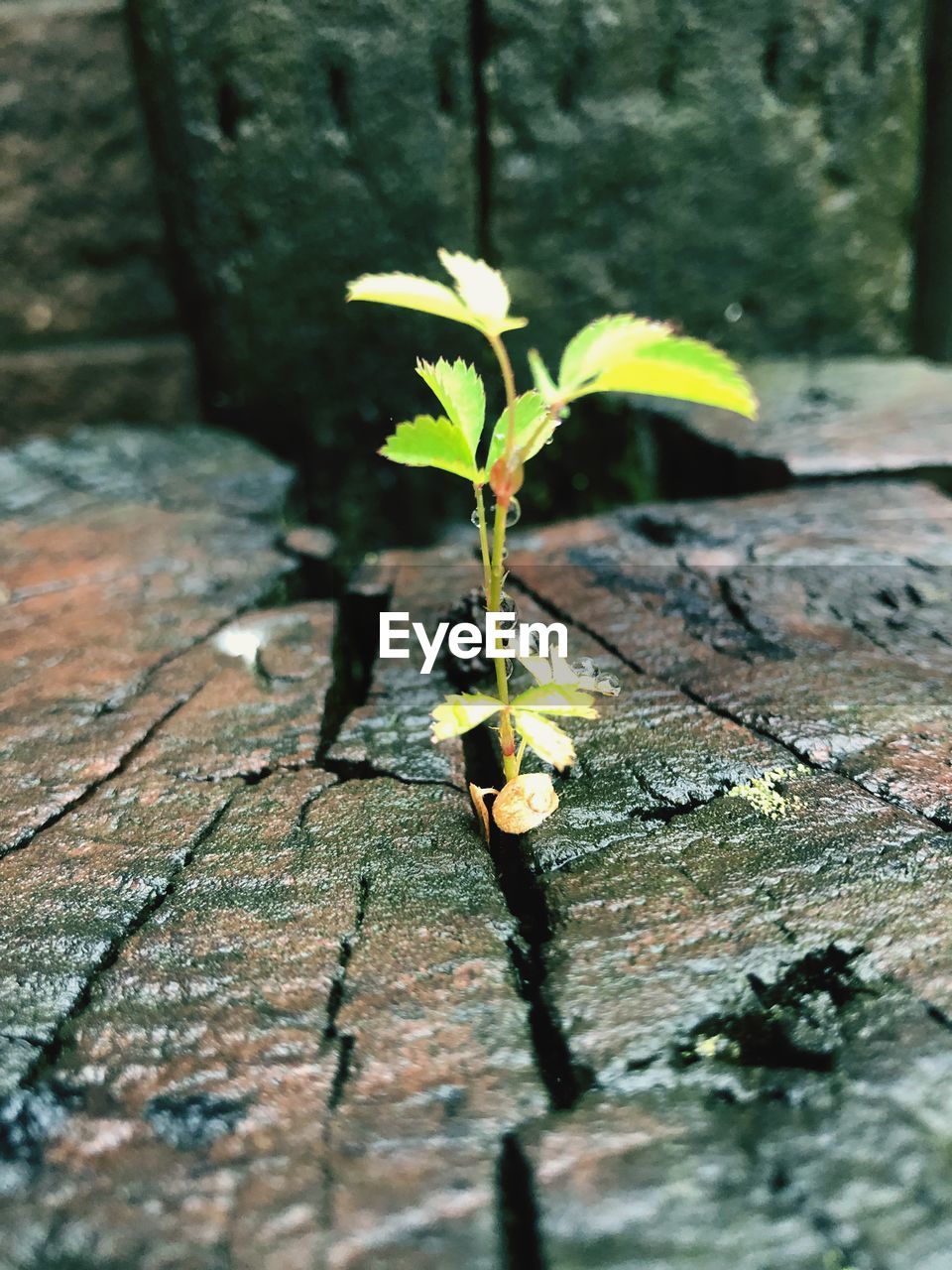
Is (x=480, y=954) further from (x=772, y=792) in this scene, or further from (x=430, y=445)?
(x=430, y=445)

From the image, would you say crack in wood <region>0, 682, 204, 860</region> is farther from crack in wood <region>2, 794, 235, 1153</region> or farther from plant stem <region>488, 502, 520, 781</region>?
plant stem <region>488, 502, 520, 781</region>

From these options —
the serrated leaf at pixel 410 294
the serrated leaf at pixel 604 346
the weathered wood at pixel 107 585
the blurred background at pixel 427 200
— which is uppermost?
the blurred background at pixel 427 200

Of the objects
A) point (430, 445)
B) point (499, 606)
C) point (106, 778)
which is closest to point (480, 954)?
point (499, 606)

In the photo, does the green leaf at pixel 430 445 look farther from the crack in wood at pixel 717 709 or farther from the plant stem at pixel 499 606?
the crack in wood at pixel 717 709

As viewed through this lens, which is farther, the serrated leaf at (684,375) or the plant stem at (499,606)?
the plant stem at (499,606)

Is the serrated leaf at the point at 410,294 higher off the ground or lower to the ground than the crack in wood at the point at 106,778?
higher

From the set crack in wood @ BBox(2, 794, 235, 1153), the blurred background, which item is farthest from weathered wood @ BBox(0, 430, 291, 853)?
the blurred background

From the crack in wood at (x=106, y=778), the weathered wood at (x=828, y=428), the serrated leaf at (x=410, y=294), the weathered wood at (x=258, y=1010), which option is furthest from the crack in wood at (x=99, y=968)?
the weathered wood at (x=828, y=428)
